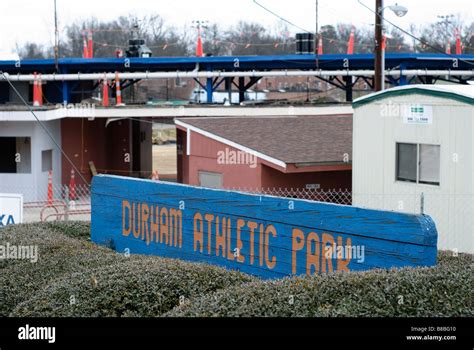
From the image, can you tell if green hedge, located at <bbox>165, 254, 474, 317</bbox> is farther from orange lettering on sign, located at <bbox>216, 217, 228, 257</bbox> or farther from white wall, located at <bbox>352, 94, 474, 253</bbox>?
white wall, located at <bbox>352, 94, 474, 253</bbox>

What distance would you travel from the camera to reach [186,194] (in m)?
12.1

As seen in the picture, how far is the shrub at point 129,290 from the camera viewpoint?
854cm

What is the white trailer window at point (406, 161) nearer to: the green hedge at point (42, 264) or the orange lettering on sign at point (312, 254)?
the green hedge at point (42, 264)

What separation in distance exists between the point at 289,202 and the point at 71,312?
3.06 m

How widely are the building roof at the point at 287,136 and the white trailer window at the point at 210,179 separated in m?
0.92

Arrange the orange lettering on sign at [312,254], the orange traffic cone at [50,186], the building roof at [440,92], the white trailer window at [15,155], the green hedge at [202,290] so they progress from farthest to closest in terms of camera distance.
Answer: the white trailer window at [15,155] < the orange traffic cone at [50,186] < the building roof at [440,92] < the orange lettering on sign at [312,254] < the green hedge at [202,290]

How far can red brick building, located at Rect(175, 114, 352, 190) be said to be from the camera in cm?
2112

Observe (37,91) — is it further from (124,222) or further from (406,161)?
(124,222)

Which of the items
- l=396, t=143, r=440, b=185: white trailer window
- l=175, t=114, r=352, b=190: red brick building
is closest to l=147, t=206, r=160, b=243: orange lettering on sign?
l=396, t=143, r=440, b=185: white trailer window

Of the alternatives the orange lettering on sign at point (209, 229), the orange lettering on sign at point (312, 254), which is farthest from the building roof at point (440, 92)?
the orange lettering on sign at point (312, 254)

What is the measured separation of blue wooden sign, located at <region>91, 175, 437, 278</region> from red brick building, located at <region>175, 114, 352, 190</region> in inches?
293

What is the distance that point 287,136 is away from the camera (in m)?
23.0

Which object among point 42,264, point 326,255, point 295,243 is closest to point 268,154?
point 42,264
